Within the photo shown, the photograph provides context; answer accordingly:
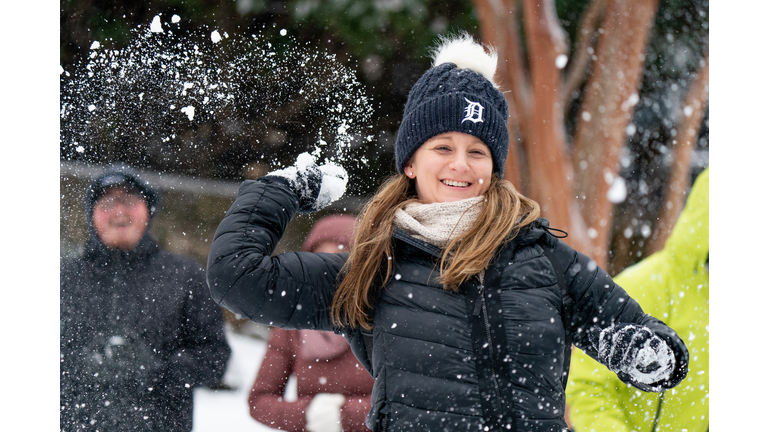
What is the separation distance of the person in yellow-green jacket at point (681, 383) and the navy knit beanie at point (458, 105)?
626 millimetres

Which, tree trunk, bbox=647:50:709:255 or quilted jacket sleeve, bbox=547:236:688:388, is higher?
tree trunk, bbox=647:50:709:255

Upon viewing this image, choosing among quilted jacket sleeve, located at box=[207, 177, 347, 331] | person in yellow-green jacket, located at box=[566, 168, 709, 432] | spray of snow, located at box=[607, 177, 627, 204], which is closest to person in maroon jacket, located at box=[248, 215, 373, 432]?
person in yellow-green jacket, located at box=[566, 168, 709, 432]

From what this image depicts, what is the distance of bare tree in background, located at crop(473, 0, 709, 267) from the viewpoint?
7.20ft

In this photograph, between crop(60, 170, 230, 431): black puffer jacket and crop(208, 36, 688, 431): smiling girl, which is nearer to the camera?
crop(208, 36, 688, 431): smiling girl

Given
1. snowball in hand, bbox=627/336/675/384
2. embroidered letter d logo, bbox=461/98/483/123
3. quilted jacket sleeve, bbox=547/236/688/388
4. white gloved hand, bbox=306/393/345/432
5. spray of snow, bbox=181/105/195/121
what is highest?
spray of snow, bbox=181/105/195/121

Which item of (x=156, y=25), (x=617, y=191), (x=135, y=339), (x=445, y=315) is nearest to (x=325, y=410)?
(x=135, y=339)

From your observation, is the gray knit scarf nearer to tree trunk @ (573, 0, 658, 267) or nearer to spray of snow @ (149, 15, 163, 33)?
spray of snow @ (149, 15, 163, 33)

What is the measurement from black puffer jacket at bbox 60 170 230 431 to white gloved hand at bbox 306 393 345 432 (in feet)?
1.19

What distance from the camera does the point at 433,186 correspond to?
88 centimetres

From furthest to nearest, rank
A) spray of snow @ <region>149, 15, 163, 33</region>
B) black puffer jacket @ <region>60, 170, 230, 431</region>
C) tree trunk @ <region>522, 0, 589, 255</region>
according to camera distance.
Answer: tree trunk @ <region>522, 0, 589, 255</region>
spray of snow @ <region>149, 15, 163, 33</region>
black puffer jacket @ <region>60, 170, 230, 431</region>

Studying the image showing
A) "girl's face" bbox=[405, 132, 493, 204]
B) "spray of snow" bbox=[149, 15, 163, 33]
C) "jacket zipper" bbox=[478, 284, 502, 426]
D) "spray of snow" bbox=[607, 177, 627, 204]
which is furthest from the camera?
"spray of snow" bbox=[607, 177, 627, 204]

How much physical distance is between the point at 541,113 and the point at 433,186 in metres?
1.55

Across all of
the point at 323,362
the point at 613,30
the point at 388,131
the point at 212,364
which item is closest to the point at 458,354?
the point at 323,362

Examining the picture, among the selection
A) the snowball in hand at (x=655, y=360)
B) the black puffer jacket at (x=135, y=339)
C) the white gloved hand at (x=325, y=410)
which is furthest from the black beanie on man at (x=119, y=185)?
the snowball in hand at (x=655, y=360)
